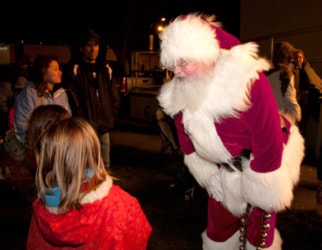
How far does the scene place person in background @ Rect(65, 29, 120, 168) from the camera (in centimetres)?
458

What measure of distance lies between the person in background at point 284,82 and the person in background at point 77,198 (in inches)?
155

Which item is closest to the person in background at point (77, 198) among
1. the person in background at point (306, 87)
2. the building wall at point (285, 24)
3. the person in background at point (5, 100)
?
the person in background at point (306, 87)

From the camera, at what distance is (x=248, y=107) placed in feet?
7.43

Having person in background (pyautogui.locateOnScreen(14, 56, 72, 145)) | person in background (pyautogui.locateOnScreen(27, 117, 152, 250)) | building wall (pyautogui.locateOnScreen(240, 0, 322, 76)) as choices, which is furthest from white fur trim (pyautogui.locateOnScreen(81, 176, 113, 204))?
building wall (pyautogui.locateOnScreen(240, 0, 322, 76))

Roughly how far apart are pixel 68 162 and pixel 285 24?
7503 mm

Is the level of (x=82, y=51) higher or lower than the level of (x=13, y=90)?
higher

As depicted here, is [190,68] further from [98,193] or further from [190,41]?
[98,193]

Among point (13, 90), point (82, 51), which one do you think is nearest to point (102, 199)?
point (82, 51)

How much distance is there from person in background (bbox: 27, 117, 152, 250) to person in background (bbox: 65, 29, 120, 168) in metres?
2.71

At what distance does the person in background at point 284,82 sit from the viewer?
5.34 meters

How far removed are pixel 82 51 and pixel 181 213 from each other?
90.2 inches

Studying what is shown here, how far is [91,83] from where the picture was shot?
4664mm

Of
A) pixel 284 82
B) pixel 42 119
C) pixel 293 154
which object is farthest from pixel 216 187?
pixel 284 82

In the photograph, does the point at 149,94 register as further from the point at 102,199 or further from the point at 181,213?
the point at 102,199
